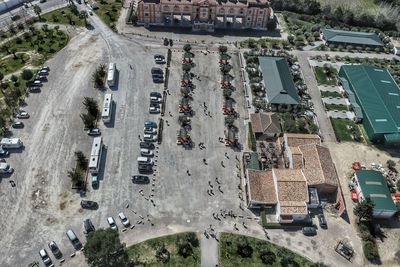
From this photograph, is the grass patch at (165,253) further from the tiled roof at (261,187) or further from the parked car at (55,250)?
the tiled roof at (261,187)

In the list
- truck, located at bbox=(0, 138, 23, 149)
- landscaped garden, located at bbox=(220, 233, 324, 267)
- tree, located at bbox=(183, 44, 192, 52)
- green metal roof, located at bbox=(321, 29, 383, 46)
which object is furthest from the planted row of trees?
green metal roof, located at bbox=(321, 29, 383, 46)

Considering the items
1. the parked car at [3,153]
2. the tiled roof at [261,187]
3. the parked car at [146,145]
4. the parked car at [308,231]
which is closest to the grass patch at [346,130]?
the tiled roof at [261,187]

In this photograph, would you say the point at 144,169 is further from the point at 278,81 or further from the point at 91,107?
the point at 278,81

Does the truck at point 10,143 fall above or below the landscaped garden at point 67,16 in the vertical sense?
below

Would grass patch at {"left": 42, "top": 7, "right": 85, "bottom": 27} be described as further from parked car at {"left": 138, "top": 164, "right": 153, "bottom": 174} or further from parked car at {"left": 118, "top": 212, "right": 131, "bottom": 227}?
parked car at {"left": 118, "top": 212, "right": 131, "bottom": 227}

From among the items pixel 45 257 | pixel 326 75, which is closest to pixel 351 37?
pixel 326 75
